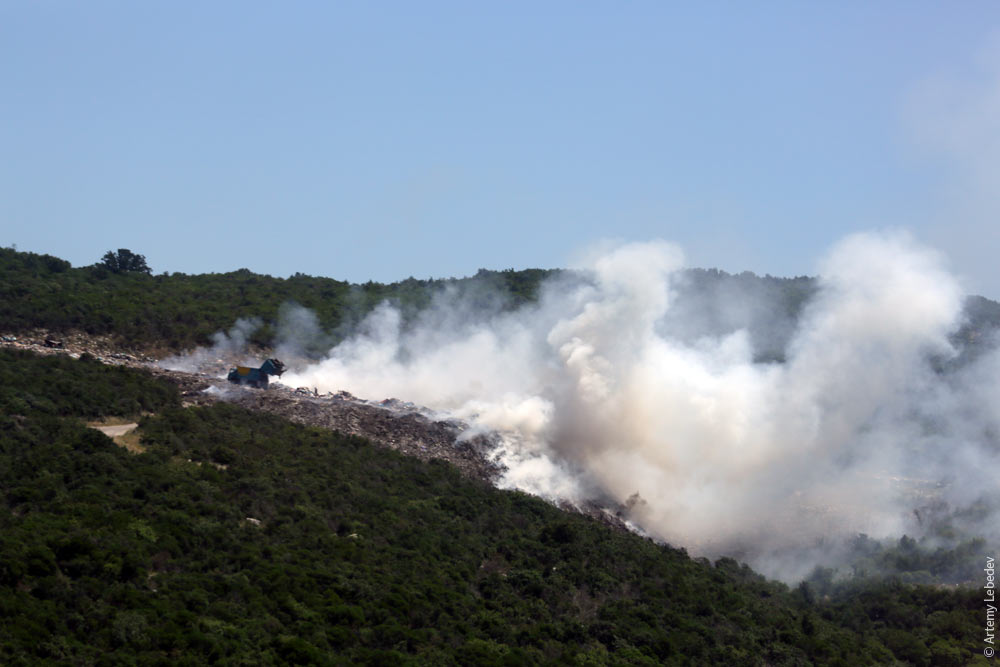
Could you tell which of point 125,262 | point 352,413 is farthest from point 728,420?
point 125,262

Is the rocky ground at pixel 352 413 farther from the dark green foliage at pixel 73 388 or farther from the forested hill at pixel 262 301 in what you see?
the forested hill at pixel 262 301

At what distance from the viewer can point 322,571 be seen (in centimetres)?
3375

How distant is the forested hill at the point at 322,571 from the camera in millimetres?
27391

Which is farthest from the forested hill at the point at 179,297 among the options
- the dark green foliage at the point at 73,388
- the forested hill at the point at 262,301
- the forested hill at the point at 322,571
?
the forested hill at the point at 322,571

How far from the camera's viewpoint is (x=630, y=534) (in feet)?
161

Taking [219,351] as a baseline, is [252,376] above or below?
below

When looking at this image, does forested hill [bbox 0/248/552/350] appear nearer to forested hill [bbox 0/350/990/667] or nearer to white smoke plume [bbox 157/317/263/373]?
white smoke plume [bbox 157/317/263/373]

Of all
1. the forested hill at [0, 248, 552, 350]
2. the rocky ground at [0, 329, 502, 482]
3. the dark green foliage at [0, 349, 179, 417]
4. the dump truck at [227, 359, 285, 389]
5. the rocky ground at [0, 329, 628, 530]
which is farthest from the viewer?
the forested hill at [0, 248, 552, 350]

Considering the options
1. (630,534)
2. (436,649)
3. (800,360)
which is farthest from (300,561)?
(800,360)

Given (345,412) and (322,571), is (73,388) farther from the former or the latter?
(322,571)

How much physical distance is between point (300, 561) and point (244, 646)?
7008 mm

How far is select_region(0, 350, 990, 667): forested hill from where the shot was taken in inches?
1078

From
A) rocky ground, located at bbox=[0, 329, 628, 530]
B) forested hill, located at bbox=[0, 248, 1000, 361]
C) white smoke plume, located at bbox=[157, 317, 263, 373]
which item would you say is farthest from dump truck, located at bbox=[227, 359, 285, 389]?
forested hill, located at bbox=[0, 248, 1000, 361]

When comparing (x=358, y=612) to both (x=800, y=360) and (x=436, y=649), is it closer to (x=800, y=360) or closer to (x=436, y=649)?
(x=436, y=649)
